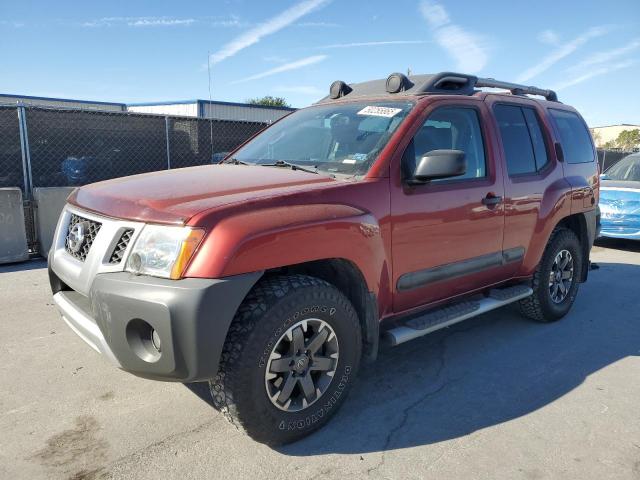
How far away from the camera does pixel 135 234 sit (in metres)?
2.38

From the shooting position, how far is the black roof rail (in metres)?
4.19

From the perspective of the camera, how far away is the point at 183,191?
8.71 ft

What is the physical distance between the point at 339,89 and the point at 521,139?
1566mm

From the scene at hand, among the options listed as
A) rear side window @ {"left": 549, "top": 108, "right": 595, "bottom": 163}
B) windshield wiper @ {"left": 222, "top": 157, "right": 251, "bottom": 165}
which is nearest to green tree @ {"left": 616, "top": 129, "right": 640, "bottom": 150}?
rear side window @ {"left": 549, "top": 108, "right": 595, "bottom": 163}

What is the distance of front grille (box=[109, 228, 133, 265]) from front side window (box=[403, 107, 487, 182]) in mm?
1686

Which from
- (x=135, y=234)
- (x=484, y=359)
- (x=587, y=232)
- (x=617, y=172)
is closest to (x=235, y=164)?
(x=135, y=234)

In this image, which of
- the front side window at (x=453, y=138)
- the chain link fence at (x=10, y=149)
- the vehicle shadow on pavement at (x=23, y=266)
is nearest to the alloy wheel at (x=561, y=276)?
the front side window at (x=453, y=138)

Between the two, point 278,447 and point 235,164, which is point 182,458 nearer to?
point 278,447

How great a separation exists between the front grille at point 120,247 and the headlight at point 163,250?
0.29 ft

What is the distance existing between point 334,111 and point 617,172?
7.47 meters

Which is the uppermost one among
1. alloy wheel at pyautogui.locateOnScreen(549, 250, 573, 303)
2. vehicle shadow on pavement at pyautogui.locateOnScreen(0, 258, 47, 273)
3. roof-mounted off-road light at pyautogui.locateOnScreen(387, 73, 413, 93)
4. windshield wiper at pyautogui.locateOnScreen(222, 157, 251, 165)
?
roof-mounted off-road light at pyautogui.locateOnScreen(387, 73, 413, 93)

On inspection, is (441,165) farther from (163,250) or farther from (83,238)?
(83,238)

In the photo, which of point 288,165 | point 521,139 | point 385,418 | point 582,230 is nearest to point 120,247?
point 288,165

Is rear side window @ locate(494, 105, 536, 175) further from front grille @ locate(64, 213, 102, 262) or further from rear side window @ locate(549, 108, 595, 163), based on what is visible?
front grille @ locate(64, 213, 102, 262)
